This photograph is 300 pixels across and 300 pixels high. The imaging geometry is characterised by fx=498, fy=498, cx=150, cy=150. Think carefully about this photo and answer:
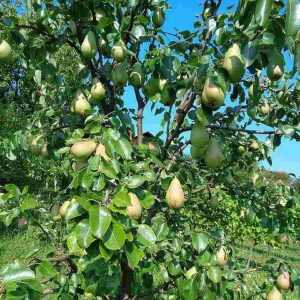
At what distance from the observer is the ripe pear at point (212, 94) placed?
1489 millimetres

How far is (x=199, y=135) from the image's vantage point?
183 centimetres

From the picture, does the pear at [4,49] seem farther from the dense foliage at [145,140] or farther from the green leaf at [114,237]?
the green leaf at [114,237]

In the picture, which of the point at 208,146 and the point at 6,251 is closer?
the point at 208,146

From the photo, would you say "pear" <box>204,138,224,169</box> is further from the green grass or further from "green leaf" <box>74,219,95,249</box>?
the green grass

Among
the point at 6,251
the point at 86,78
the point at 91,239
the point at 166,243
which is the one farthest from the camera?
the point at 6,251

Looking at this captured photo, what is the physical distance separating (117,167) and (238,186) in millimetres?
1324

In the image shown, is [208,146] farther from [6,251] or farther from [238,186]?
[6,251]

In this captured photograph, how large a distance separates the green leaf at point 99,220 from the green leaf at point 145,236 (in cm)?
23

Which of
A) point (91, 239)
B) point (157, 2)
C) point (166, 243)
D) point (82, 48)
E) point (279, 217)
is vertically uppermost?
point (157, 2)

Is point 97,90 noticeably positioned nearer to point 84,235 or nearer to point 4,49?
point 4,49

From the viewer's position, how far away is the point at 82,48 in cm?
200

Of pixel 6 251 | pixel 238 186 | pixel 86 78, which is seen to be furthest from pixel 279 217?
pixel 6 251

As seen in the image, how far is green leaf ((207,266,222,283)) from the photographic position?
1.77 metres

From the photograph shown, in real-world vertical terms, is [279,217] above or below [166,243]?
above
